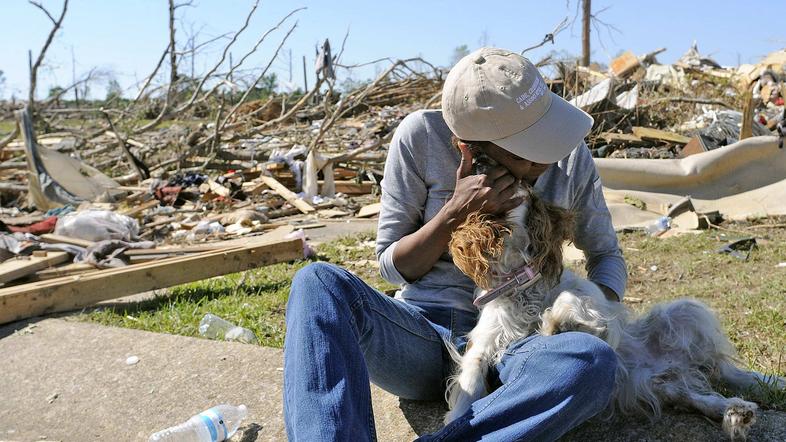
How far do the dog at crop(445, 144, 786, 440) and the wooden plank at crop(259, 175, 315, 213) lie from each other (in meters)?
7.10

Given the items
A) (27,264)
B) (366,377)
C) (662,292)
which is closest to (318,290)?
(366,377)

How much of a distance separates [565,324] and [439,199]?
672 millimetres

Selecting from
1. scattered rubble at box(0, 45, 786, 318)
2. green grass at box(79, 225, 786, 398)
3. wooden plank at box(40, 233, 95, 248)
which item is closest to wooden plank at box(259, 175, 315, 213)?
scattered rubble at box(0, 45, 786, 318)

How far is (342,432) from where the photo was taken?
1965 millimetres

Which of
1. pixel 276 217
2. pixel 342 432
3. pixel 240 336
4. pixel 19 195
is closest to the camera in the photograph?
pixel 342 432

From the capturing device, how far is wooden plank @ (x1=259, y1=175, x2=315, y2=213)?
9.51m

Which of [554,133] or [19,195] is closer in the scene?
[554,133]

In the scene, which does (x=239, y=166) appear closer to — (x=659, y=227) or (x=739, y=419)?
(x=659, y=227)

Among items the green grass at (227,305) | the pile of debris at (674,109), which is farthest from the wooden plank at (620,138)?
the green grass at (227,305)

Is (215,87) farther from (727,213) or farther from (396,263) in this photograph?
(396,263)

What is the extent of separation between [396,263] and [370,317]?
255mm

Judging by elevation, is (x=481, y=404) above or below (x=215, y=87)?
below

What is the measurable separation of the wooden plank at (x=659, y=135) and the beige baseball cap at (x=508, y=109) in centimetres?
937

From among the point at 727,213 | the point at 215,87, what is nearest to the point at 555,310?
the point at 727,213
